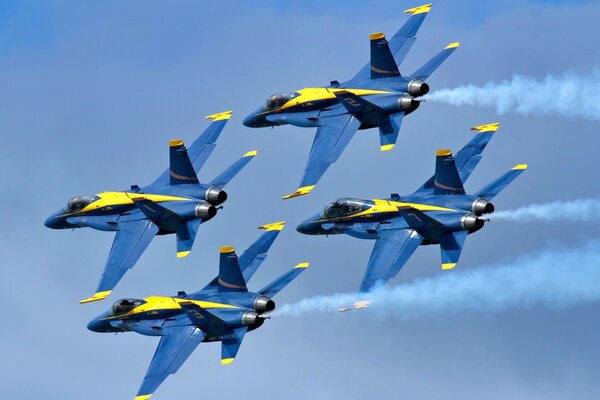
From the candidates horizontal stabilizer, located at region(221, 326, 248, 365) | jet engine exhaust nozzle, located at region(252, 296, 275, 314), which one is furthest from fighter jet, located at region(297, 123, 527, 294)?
horizontal stabilizer, located at region(221, 326, 248, 365)

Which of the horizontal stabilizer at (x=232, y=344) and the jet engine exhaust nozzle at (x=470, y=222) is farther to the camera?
the jet engine exhaust nozzle at (x=470, y=222)

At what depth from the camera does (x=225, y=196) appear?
414ft

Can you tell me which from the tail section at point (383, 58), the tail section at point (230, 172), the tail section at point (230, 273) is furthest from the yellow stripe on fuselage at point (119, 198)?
the tail section at point (383, 58)

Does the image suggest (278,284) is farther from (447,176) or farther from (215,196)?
(447,176)

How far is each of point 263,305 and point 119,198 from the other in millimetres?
13526

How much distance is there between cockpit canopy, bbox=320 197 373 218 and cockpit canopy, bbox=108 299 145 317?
1084 centimetres

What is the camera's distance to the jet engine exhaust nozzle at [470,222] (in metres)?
120

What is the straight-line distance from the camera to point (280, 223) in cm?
12538

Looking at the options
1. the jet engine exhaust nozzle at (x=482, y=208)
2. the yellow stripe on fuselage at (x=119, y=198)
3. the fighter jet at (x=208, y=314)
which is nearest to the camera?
the fighter jet at (x=208, y=314)

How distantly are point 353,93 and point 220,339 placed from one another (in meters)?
16.3

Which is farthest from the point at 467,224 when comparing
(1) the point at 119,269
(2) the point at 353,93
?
(1) the point at 119,269

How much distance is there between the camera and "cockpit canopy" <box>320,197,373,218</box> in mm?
124250

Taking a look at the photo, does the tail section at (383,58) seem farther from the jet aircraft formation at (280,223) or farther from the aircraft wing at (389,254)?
the aircraft wing at (389,254)

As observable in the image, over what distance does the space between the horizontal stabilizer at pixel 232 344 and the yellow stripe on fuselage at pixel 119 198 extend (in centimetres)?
1018
